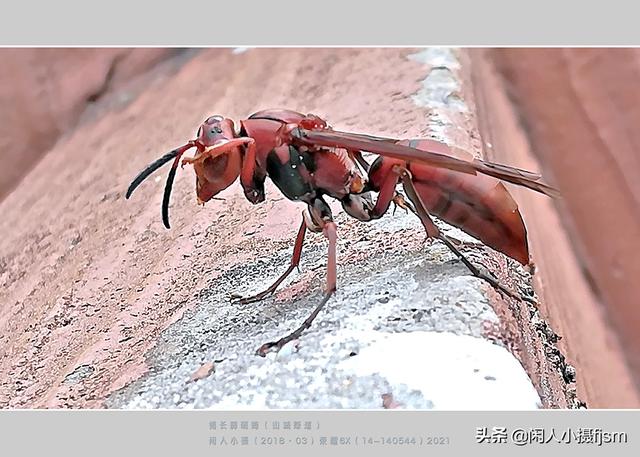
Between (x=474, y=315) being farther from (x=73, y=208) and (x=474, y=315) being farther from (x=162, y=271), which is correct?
(x=73, y=208)

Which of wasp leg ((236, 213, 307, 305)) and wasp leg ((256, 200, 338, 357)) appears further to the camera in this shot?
wasp leg ((236, 213, 307, 305))

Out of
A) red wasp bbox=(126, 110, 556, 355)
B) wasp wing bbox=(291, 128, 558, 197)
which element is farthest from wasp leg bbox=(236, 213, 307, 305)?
wasp wing bbox=(291, 128, 558, 197)

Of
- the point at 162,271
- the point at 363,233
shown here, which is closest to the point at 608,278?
the point at 363,233

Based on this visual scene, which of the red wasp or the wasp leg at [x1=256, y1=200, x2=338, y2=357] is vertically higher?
the red wasp

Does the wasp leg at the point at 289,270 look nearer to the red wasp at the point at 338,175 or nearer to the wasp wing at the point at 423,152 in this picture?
the red wasp at the point at 338,175

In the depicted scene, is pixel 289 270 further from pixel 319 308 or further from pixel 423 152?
pixel 423 152

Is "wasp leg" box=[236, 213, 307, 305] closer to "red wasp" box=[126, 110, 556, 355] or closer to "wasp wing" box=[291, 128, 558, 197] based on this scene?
"red wasp" box=[126, 110, 556, 355]
